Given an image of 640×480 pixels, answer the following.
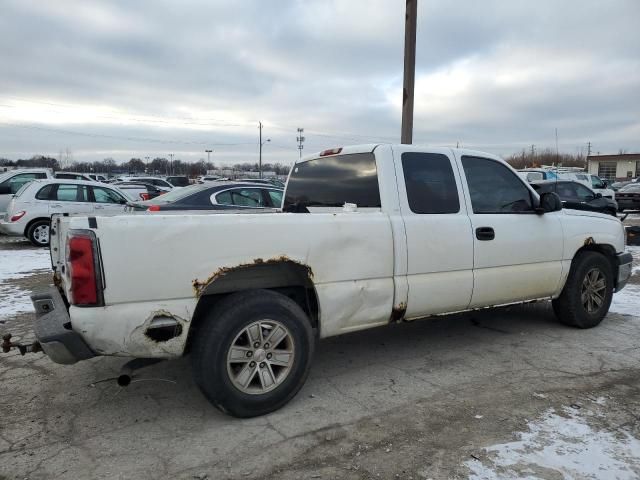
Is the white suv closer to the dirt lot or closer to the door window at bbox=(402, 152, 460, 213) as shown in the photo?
the dirt lot

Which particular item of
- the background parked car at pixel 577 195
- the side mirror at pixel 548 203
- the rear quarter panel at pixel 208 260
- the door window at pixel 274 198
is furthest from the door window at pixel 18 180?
the background parked car at pixel 577 195

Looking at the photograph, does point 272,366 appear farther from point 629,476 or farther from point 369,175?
point 629,476

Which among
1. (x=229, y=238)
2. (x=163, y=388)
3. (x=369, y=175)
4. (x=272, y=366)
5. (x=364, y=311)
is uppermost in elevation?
(x=369, y=175)

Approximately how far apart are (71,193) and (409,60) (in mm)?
8409

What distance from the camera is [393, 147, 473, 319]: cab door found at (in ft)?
13.2

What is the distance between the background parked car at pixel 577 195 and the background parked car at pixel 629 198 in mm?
8034

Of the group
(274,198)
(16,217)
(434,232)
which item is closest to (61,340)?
(434,232)

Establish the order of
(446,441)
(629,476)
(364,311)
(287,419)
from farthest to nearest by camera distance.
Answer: (364,311), (287,419), (446,441), (629,476)

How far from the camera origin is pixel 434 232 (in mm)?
4109

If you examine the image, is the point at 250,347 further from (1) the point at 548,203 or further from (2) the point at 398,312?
(1) the point at 548,203

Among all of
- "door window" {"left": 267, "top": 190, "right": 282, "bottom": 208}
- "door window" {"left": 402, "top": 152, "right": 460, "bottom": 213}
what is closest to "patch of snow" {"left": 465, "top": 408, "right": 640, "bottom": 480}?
"door window" {"left": 402, "top": 152, "right": 460, "bottom": 213}

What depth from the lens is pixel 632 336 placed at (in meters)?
5.25

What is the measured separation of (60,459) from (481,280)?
3.43m

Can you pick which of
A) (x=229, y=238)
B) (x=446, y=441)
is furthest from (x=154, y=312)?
(x=446, y=441)
